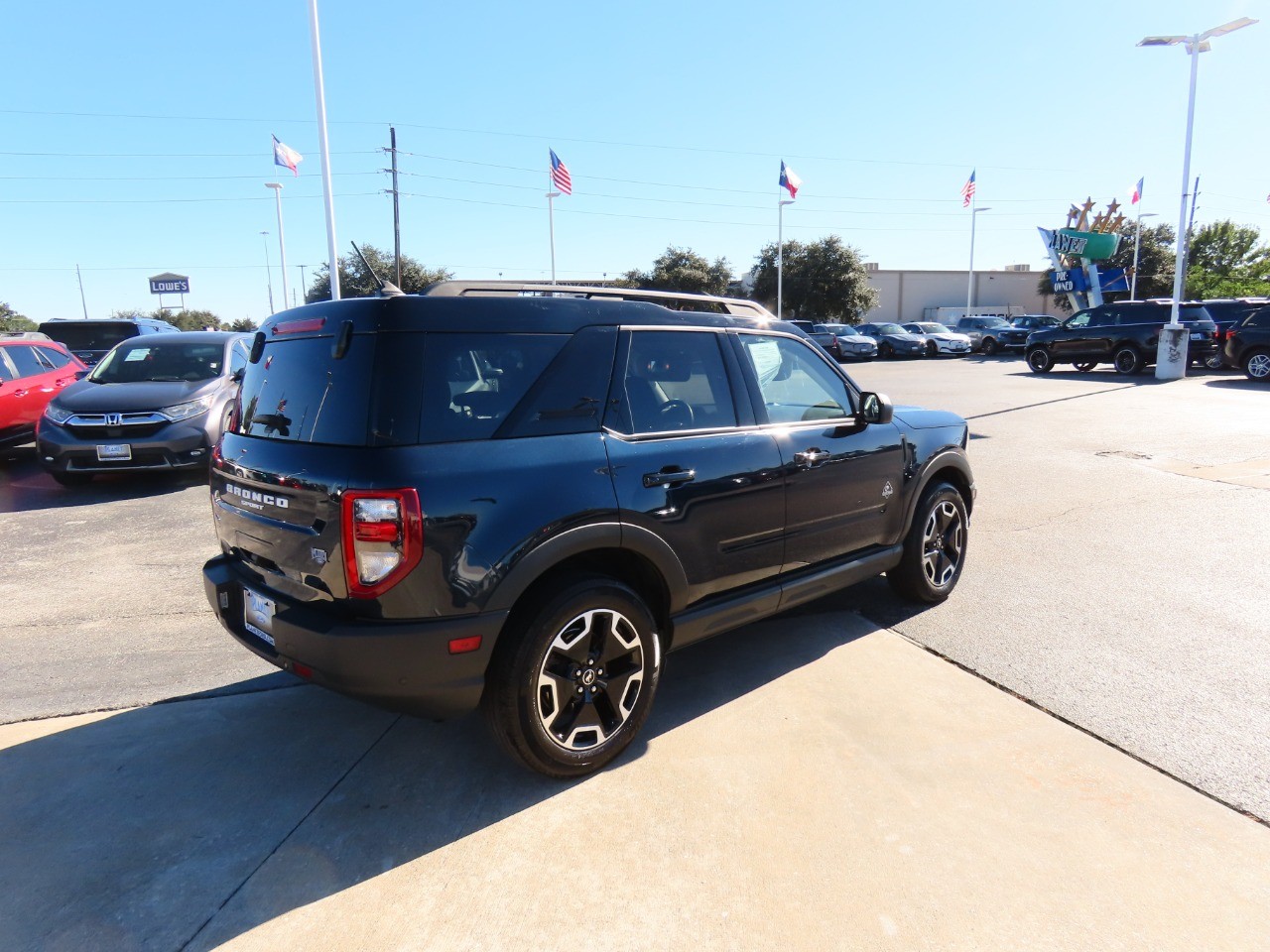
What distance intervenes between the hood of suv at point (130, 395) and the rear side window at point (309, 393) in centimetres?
570

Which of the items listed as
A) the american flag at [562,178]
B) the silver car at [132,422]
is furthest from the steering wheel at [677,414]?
the american flag at [562,178]

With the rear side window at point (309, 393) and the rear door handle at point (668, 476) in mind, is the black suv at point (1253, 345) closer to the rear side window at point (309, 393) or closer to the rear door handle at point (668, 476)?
the rear door handle at point (668, 476)

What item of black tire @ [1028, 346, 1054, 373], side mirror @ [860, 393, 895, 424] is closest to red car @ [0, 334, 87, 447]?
side mirror @ [860, 393, 895, 424]

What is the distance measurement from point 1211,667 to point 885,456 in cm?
186

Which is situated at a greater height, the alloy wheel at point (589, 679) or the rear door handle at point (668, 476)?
the rear door handle at point (668, 476)

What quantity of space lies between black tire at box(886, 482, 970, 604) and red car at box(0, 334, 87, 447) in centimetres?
1007

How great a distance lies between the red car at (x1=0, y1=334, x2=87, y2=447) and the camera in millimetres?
9031

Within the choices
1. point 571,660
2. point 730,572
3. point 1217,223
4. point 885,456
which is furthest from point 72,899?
point 1217,223

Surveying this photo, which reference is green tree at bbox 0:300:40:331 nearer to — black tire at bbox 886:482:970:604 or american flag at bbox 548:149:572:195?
american flag at bbox 548:149:572:195

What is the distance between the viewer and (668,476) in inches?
121

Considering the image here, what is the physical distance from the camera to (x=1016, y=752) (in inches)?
120

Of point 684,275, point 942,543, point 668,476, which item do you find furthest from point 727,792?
point 684,275

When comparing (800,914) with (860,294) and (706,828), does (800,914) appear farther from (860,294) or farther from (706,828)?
(860,294)

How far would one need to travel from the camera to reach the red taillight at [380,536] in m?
2.41
